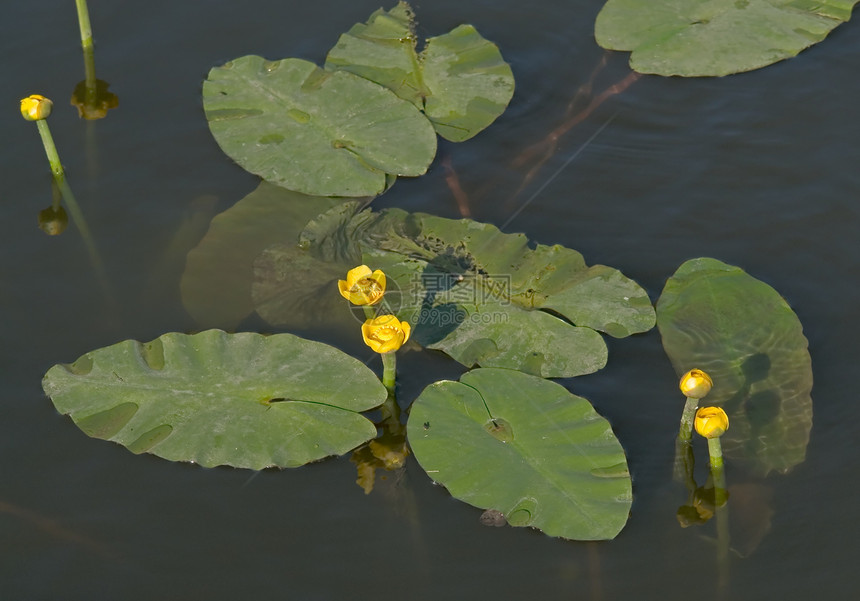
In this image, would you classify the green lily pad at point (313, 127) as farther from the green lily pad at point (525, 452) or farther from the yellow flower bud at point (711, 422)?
the yellow flower bud at point (711, 422)

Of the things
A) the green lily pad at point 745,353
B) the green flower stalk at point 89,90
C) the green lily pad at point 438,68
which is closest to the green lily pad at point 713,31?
the green lily pad at point 438,68

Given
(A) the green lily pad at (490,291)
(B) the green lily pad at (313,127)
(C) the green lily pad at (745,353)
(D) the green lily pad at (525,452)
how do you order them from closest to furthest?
(D) the green lily pad at (525,452) < (C) the green lily pad at (745,353) < (A) the green lily pad at (490,291) < (B) the green lily pad at (313,127)

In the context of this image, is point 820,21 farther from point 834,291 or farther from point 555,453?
point 555,453

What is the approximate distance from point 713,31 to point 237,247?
2.78 m

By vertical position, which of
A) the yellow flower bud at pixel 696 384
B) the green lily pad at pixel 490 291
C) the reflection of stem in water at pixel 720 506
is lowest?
the reflection of stem in water at pixel 720 506

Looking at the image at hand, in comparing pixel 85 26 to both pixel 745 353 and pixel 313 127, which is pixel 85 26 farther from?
pixel 745 353

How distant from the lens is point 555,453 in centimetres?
321

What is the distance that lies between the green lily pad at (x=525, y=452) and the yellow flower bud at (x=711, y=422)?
13.2 inches

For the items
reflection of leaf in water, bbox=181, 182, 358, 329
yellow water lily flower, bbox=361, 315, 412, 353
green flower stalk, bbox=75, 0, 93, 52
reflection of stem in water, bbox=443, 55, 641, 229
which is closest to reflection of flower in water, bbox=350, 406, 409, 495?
yellow water lily flower, bbox=361, 315, 412, 353

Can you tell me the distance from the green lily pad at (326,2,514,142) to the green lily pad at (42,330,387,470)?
62.7 inches

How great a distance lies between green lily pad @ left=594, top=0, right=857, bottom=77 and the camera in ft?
15.8

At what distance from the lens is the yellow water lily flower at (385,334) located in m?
3.14

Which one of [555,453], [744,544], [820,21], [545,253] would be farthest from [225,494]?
[820,21]

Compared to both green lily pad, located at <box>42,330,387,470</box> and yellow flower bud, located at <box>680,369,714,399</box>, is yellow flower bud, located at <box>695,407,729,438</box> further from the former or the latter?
green lily pad, located at <box>42,330,387,470</box>
